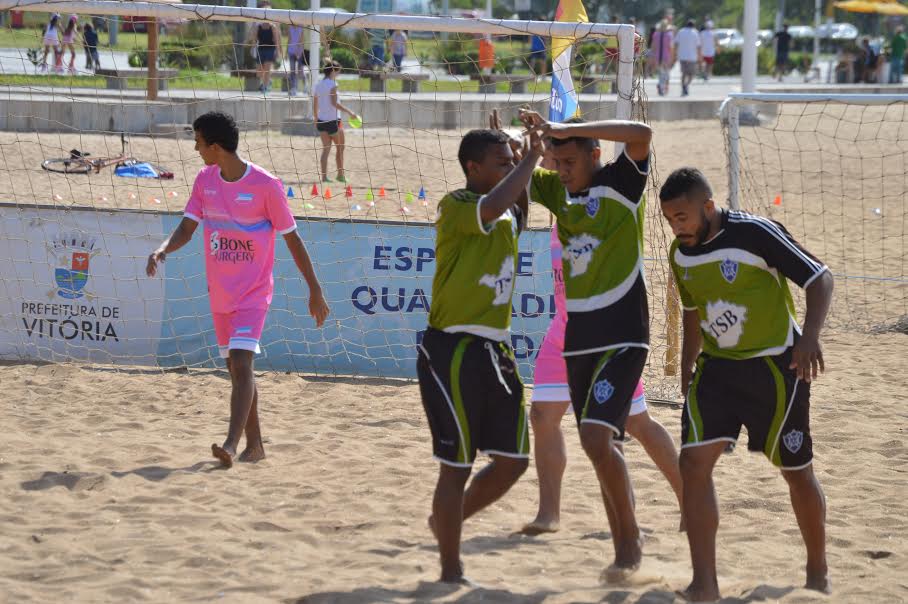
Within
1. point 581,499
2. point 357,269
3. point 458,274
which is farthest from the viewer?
point 357,269

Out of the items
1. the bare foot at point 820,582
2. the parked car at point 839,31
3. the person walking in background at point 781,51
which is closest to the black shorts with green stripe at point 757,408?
the bare foot at point 820,582

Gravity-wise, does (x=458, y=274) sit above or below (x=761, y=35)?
below

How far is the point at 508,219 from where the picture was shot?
4.14 metres

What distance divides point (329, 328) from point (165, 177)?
7356 mm

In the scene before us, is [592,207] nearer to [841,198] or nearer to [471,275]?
[471,275]

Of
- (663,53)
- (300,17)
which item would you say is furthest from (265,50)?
(300,17)

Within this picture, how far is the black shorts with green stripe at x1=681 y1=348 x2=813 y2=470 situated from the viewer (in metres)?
4.02

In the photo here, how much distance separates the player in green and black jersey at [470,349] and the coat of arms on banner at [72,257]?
14.4 feet

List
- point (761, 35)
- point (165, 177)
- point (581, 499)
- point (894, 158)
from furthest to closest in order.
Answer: point (761, 35), point (894, 158), point (165, 177), point (581, 499)

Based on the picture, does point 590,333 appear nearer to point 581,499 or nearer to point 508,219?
point 508,219

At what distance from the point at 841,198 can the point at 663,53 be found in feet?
51.6

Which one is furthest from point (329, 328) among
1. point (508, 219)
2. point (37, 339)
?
point (508, 219)

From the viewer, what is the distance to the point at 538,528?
4934 millimetres

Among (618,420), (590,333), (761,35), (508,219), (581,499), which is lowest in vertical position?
(581,499)
